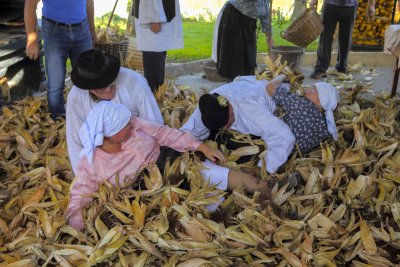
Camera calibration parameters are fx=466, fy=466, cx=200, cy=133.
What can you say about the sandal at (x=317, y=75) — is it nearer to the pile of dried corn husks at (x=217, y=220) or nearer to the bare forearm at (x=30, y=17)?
the pile of dried corn husks at (x=217, y=220)

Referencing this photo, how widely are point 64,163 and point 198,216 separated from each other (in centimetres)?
107

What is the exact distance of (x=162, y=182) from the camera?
2471 mm

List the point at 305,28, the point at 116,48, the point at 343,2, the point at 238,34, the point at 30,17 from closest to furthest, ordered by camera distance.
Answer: the point at 30,17 < the point at 238,34 < the point at 116,48 < the point at 305,28 < the point at 343,2

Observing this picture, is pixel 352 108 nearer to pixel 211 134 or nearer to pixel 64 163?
pixel 211 134

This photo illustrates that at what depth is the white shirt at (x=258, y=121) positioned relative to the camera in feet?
8.59

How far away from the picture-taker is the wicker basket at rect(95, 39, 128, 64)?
15.3 ft

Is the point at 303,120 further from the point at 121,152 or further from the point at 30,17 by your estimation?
the point at 30,17

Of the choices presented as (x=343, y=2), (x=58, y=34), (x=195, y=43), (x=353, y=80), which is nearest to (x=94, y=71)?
(x=58, y=34)

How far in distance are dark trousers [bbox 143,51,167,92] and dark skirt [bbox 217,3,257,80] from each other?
56 centimetres

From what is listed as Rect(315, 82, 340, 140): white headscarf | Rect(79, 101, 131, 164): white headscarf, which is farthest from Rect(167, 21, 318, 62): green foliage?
Rect(79, 101, 131, 164): white headscarf

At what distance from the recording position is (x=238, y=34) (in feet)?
13.3

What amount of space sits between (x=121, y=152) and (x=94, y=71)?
17.2 inches

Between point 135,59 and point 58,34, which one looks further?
point 135,59

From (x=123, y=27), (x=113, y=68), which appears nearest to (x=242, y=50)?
(x=113, y=68)
